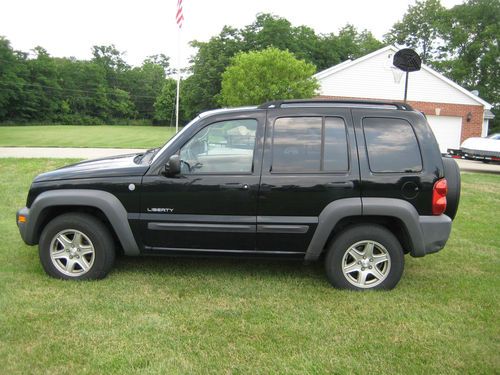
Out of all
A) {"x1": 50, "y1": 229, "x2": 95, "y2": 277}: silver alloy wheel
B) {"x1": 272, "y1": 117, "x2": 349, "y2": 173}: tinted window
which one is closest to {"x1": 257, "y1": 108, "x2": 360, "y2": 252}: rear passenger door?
{"x1": 272, "y1": 117, "x2": 349, "y2": 173}: tinted window

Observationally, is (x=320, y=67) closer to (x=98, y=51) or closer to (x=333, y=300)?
(x=333, y=300)

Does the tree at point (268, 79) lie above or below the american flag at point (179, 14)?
below

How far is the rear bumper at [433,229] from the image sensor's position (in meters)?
4.15

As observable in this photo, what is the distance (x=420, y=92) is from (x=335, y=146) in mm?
22410

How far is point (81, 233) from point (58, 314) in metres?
0.90

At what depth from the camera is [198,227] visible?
167 inches

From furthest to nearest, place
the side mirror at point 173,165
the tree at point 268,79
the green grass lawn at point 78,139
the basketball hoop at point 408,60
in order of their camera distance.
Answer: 1. the green grass lawn at point 78,139
2. the tree at point 268,79
3. the basketball hoop at point 408,60
4. the side mirror at point 173,165

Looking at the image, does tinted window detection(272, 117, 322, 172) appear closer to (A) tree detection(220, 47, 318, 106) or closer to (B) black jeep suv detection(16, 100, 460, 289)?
Result: (B) black jeep suv detection(16, 100, 460, 289)

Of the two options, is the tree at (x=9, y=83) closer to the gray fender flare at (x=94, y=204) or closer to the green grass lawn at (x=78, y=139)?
the green grass lawn at (x=78, y=139)

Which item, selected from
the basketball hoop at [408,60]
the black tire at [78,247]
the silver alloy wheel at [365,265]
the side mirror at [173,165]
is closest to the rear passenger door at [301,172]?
the silver alloy wheel at [365,265]

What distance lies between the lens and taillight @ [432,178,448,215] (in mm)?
4129

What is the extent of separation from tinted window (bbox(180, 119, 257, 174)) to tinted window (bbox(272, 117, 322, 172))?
246 mm

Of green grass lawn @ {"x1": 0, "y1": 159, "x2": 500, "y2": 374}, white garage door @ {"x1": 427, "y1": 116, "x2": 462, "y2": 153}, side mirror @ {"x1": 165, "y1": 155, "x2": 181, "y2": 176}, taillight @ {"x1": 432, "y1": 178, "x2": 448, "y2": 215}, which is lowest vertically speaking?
green grass lawn @ {"x1": 0, "y1": 159, "x2": 500, "y2": 374}

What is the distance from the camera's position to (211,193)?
4.20 m
